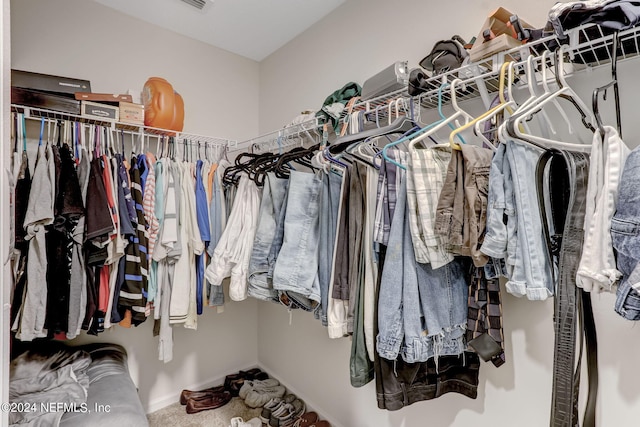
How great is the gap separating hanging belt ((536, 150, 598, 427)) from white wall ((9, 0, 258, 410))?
225cm

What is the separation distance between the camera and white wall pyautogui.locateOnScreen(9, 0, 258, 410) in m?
1.87

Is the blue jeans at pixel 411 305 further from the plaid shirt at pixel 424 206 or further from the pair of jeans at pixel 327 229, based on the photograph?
the pair of jeans at pixel 327 229

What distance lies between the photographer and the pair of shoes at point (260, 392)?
2170mm

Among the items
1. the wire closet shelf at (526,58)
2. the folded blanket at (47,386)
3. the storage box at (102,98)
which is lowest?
the folded blanket at (47,386)

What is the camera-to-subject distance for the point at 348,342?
1880 mm

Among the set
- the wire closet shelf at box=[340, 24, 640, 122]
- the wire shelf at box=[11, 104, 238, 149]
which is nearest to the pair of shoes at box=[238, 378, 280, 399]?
the wire shelf at box=[11, 104, 238, 149]

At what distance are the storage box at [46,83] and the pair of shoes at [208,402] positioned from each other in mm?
2008

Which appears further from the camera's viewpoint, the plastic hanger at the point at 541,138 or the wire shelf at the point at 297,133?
the wire shelf at the point at 297,133

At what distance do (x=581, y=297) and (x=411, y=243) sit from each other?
1.40 feet

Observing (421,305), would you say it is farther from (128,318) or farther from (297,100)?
(297,100)

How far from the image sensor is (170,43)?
2.29 meters

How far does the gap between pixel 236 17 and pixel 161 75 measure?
66 cm

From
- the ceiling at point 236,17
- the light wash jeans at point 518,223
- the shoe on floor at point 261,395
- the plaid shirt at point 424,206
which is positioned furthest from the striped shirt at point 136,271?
the light wash jeans at point 518,223

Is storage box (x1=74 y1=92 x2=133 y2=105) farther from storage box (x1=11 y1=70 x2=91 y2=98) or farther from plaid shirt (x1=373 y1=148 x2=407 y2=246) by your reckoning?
plaid shirt (x1=373 y1=148 x2=407 y2=246)
